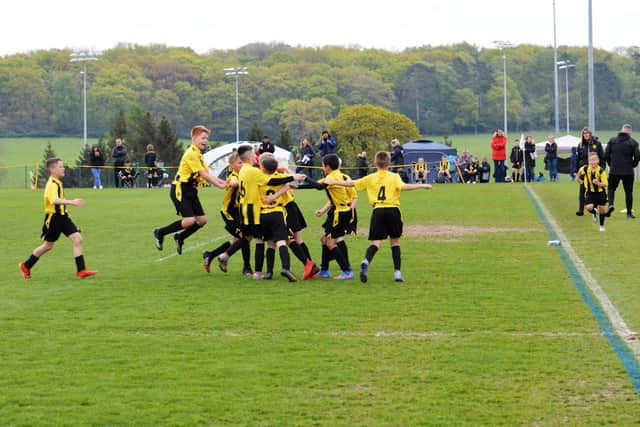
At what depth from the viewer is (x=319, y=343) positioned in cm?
916

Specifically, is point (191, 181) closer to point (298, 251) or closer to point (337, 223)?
point (298, 251)

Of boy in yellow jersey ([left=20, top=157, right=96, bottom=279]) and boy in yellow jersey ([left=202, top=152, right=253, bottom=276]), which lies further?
boy in yellow jersey ([left=202, top=152, right=253, bottom=276])

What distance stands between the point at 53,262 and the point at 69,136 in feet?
310

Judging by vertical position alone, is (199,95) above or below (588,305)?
above

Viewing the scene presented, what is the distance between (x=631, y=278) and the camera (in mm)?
13227

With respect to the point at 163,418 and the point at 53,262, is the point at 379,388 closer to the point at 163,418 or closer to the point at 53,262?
the point at 163,418

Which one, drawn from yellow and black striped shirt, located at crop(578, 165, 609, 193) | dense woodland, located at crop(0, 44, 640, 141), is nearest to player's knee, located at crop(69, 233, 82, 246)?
yellow and black striped shirt, located at crop(578, 165, 609, 193)

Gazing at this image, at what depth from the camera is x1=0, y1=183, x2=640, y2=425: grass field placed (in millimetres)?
6957

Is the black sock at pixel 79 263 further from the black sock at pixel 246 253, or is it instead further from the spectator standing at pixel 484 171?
the spectator standing at pixel 484 171

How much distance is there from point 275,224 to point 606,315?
14.4 feet

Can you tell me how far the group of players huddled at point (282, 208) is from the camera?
1295 cm

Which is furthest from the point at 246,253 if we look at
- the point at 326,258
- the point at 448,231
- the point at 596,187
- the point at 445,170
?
the point at 445,170

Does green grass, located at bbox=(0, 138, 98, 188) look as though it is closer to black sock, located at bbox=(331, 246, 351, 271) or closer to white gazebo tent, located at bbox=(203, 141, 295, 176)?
white gazebo tent, located at bbox=(203, 141, 295, 176)

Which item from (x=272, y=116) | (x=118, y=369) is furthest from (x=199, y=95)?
(x=118, y=369)
